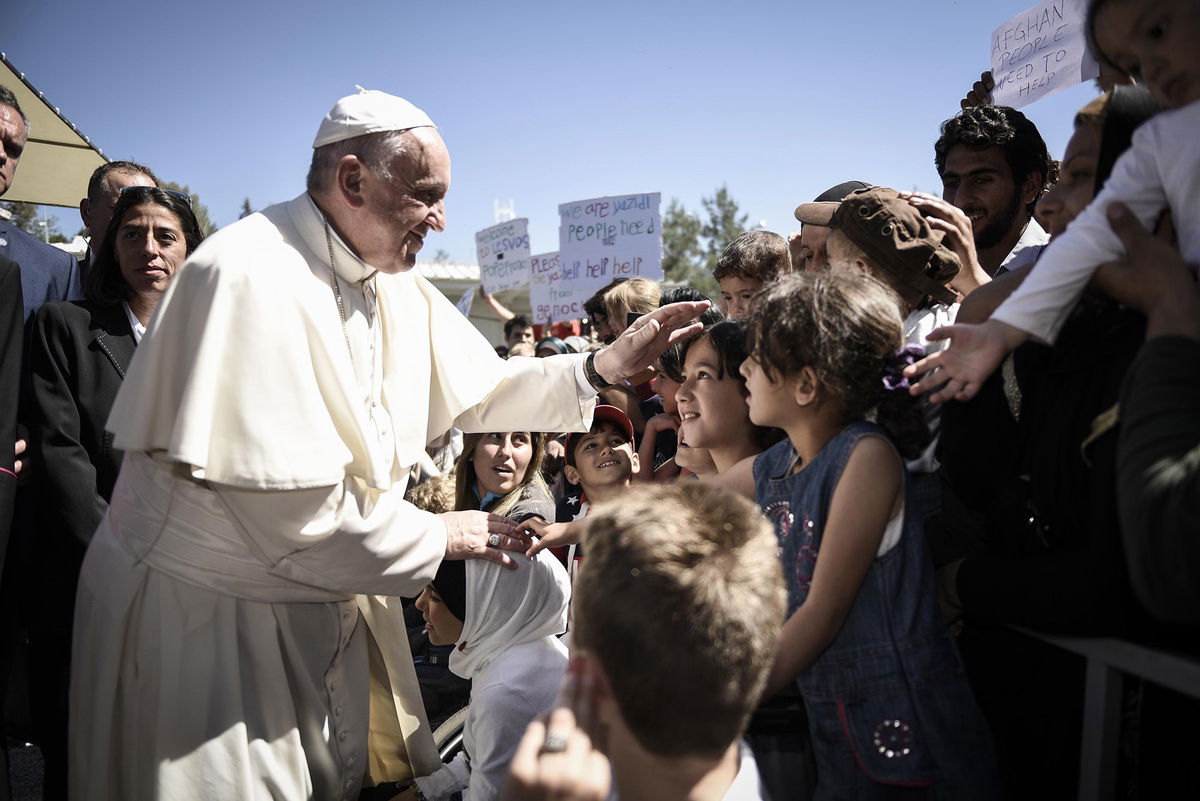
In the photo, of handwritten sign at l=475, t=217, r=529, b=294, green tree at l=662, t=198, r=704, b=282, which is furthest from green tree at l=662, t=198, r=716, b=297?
handwritten sign at l=475, t=217, r=529, b=294

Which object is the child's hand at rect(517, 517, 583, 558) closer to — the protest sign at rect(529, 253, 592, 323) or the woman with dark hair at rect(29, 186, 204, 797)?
the woman with dark hair at rect(29, 186, 204, 797)

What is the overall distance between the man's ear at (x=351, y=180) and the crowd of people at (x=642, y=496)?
0.01 meters

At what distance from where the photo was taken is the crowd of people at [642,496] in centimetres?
138

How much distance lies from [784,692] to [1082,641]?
0.85 m

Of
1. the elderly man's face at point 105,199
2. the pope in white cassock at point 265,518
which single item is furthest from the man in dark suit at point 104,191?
the pope in white cassock at point 265,518

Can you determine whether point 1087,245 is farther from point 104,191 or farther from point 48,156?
point 48,156

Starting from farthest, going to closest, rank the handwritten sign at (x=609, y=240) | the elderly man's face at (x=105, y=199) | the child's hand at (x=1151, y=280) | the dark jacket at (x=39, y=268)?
the handwritten sign at (x=609, y=240), the elderly man's face at (x=105, y=199), the dark jacket at (x=39, y=268), the child's hand at (x=1151, y=280)

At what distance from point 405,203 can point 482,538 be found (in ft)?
3.61

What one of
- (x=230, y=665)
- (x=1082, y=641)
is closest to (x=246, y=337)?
(x=230, y=665)

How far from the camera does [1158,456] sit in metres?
1.23

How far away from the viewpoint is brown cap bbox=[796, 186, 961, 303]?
2.35 meters

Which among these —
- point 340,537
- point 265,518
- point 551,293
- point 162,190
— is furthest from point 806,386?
point 551,293

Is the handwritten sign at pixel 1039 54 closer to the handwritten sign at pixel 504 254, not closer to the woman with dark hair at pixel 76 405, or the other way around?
the woman with dark hair at pixel 76 405

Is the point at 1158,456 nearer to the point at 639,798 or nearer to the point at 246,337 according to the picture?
the point at 639,798
